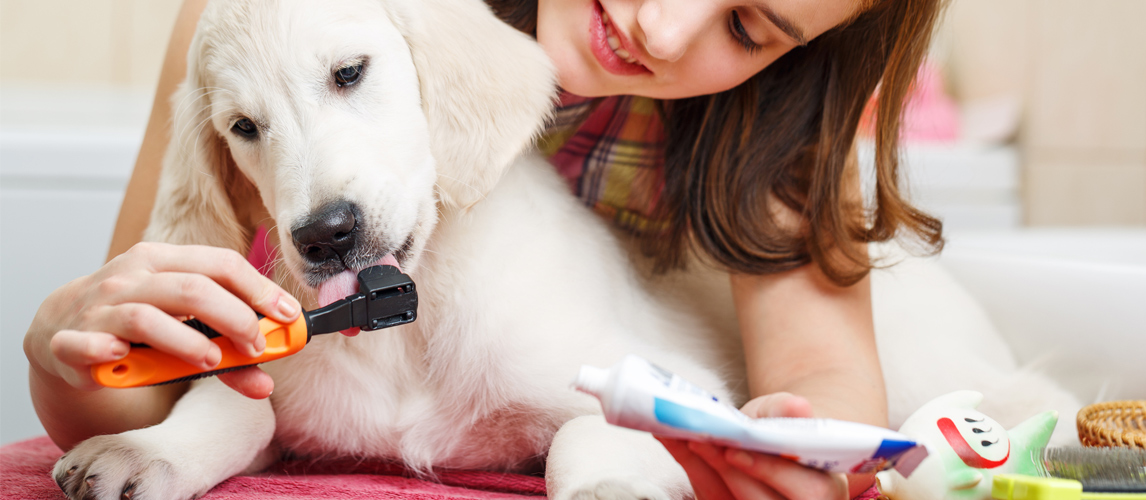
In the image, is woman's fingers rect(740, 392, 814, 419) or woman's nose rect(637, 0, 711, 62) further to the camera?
woman's nose rect(637, 0, 711, 62)

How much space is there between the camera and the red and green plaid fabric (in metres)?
1.33

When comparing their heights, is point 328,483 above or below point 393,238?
below

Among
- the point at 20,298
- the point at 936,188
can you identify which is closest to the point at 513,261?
the point at 20,298

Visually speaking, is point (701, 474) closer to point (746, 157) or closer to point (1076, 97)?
point (746, 157)

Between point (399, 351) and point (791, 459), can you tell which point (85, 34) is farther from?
point (791, 459)

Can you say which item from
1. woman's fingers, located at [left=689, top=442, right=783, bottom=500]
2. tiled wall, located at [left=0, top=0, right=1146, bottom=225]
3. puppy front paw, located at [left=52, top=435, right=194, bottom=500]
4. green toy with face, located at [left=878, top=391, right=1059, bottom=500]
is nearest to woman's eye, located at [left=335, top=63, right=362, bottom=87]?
puppy front paw, located at [left=52, top=435, right=194, bottom=500]

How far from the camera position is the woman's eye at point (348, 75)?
0.88 meters

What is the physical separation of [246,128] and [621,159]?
0.63m

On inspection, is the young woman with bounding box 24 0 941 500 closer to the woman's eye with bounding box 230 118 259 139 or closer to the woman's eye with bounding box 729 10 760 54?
the woman's eye with bounding box 729 10 760 54

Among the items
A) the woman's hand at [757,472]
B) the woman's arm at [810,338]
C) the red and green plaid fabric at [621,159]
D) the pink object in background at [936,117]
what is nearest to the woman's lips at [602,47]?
the red and green plaid fabric at [621,159]

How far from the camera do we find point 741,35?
1.06m

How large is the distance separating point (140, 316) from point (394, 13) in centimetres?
48

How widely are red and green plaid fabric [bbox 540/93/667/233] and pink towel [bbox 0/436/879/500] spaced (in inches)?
20.4

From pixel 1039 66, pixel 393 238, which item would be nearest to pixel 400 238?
pixel 393 238
